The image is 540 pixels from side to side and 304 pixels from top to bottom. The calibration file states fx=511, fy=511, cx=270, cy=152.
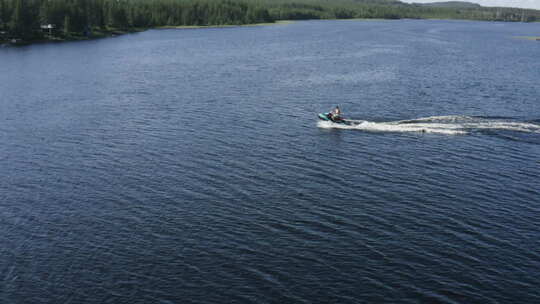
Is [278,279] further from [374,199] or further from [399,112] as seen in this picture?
[399,112]

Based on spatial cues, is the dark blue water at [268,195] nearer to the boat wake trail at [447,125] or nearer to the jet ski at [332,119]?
the boat wake trail at [447,125]

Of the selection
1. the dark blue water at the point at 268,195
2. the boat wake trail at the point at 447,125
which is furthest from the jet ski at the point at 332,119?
the dark blue water at the point at 268,195

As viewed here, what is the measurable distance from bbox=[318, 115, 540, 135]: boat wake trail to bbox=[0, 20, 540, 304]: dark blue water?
415 millimetres

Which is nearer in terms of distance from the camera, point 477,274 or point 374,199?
point 477,274

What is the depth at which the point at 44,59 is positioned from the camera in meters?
156

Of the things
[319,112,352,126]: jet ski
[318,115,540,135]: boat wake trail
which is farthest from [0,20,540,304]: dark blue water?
[319,112,352,126]: jet ski

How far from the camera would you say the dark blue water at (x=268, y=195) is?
39.0m

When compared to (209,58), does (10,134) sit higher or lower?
lower

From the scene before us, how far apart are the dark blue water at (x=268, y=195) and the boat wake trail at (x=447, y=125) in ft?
1.36

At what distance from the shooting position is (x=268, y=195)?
5434cm

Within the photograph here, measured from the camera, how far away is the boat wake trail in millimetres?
76688

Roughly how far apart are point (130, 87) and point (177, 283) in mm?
82106

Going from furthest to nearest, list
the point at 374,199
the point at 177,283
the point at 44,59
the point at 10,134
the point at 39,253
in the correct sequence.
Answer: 1. the point at 44,59
2. the point at 10,134
3. the point at 374,199
4. the point at 39,253
5. the point at 177,283

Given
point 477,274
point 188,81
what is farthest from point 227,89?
point 477,274
